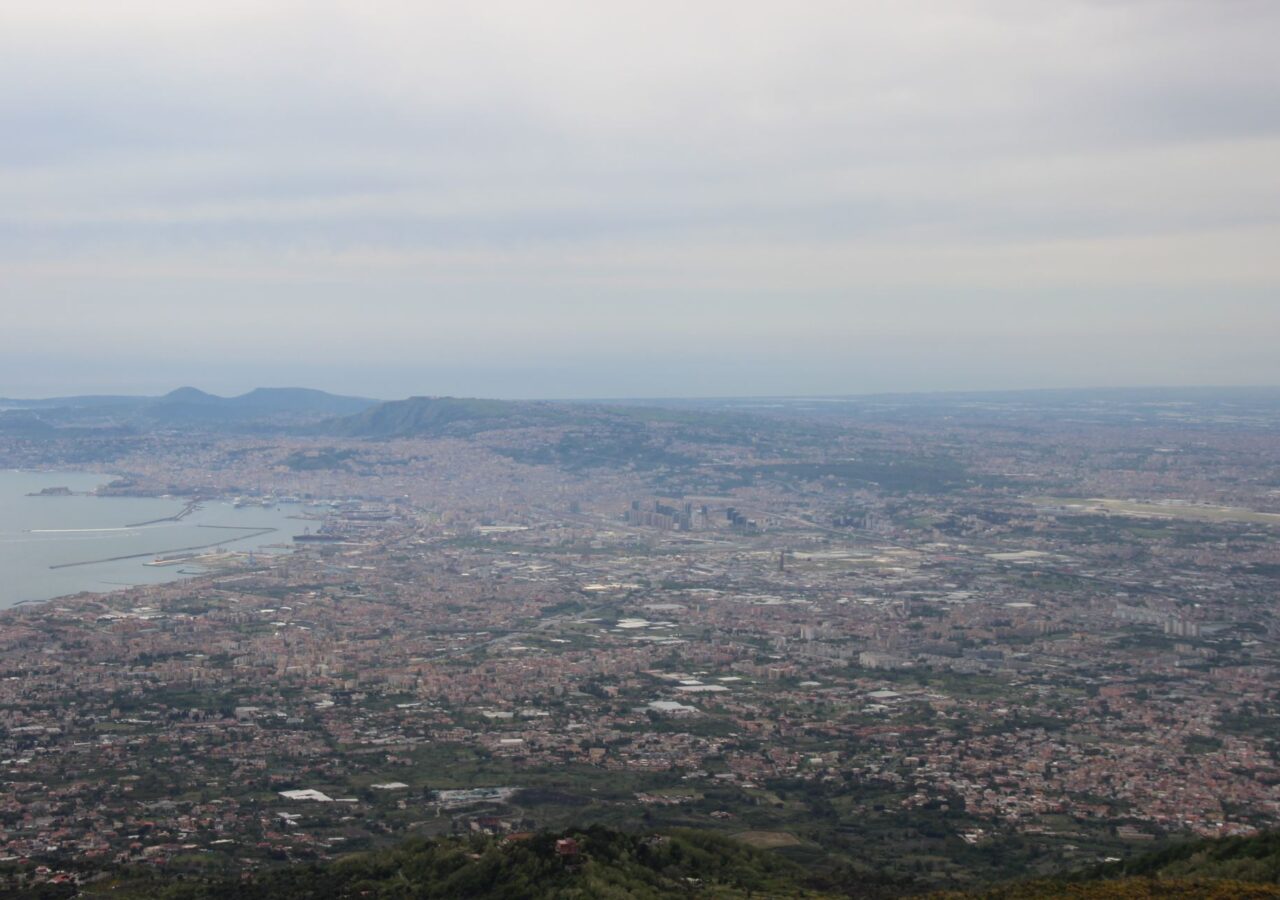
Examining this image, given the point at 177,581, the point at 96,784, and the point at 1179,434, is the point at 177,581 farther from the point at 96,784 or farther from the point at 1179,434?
the point at 1179,434

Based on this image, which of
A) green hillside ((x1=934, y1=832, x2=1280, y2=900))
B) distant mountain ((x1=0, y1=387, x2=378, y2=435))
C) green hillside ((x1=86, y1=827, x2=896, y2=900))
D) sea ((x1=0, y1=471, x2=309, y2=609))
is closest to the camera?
green hillside ((x1=934, y1=832, x2=1280, y2=900))

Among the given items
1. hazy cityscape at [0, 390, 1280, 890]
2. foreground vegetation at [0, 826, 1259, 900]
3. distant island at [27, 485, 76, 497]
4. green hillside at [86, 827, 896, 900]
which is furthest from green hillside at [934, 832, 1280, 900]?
distant island at [27, 485, 76, 497]

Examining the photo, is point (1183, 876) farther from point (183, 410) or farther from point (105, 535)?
point (183, 410)

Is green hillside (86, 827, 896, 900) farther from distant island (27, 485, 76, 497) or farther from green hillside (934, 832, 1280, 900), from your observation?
distant island (27, 485, 76, 497)

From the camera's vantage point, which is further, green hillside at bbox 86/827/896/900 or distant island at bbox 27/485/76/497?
distant island at bbox 27/485/76/497

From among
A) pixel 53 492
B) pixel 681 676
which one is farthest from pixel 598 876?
pixel 53 492

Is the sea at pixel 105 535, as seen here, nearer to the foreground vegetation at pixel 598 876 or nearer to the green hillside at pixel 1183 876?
the foreground vegetation at pixel 598 876
